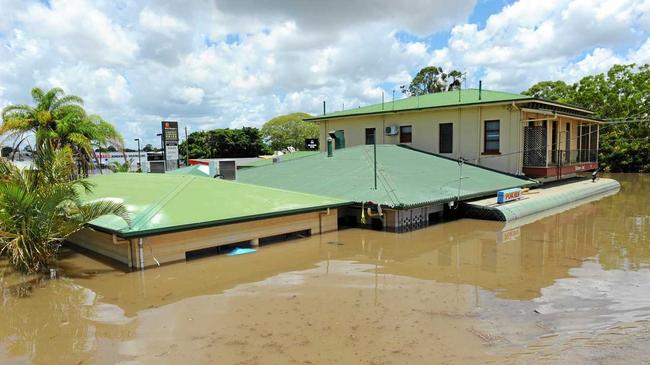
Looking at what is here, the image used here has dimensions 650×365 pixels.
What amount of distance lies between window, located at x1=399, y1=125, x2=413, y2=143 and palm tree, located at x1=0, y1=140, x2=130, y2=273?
17.1m

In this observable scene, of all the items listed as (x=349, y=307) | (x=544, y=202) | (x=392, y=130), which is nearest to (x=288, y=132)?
(x=392, y=130)

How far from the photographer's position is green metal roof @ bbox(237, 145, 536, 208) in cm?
1409

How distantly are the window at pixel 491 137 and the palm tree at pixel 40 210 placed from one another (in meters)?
17.0

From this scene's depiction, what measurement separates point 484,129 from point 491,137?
504 mm

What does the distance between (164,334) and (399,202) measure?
8.37 metres

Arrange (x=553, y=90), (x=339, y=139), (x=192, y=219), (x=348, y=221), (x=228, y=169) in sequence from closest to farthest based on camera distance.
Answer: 1. (x=192, y=219)
2. (x=348, y=221)
3. (x=228, y=169)
4. (x=339, y=139)
5. (x=553, y=90)

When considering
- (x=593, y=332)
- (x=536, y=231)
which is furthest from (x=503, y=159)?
(x=593, y=332)

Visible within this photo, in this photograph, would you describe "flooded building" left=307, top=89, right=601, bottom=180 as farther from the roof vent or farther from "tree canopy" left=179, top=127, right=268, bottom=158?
"tree canopy" left=179, top=127, right=268, bottom=158

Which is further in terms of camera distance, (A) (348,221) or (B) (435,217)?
(B) (435,217)

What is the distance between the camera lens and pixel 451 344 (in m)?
5.61

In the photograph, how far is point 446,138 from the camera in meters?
22.1

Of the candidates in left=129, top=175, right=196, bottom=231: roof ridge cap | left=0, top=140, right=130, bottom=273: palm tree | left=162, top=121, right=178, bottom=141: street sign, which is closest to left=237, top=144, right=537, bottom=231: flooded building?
left=129, top=175, right=196, bottom=231: roof ridge cap

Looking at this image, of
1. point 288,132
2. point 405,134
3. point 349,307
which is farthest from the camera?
point 288,132

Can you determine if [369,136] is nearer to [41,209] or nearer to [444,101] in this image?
[444,101]
